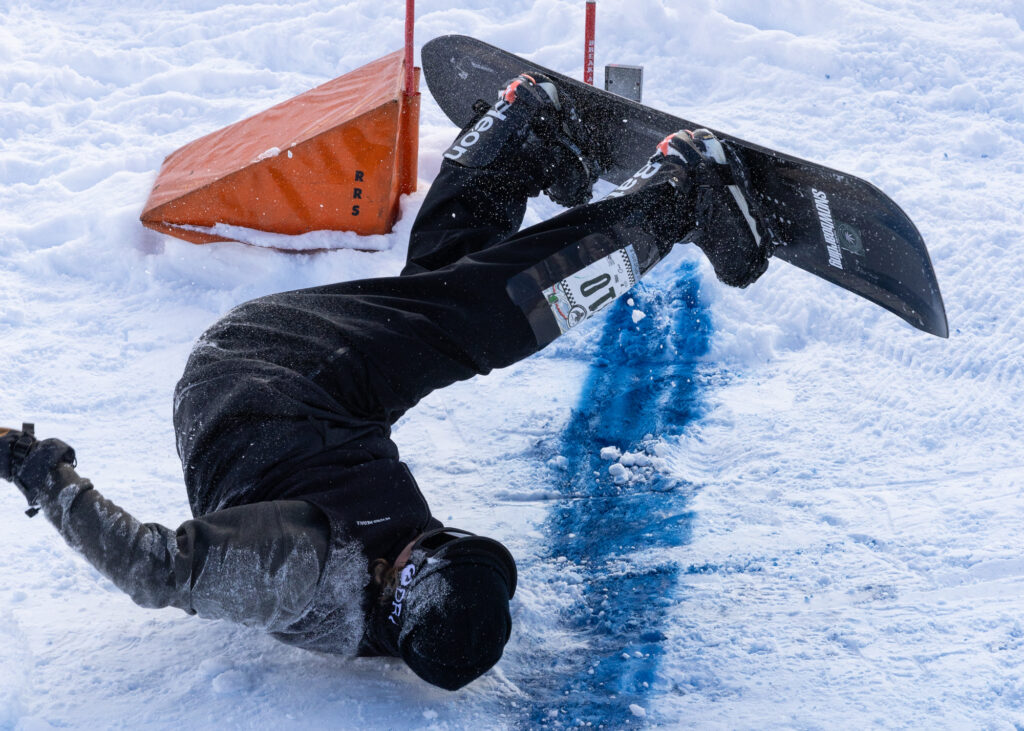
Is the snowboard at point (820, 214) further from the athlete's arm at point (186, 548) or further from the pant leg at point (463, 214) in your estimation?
the athlete's arm at point (186, 548)

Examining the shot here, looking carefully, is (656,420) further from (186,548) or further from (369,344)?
Answer: (186,548)

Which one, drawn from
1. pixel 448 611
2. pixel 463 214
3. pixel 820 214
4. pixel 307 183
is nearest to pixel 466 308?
pixel 463 214

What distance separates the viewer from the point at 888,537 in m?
2.54

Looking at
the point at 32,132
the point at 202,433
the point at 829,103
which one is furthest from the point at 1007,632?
the point at 32,132

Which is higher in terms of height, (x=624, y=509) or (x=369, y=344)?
(x=369, y=344)

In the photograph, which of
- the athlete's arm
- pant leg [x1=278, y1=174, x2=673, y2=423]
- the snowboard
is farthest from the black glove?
the snowboard

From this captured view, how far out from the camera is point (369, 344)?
2.25 meters

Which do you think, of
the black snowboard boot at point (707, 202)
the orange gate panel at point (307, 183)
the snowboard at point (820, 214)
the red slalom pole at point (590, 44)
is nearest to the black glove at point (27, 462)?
the black snowboard boot at point (707, 202)

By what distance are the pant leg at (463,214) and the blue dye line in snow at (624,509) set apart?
2.52 feet

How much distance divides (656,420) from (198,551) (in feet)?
5.77

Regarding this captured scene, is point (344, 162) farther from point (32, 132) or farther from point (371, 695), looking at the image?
point (371, 695)

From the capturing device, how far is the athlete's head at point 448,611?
6.35ft

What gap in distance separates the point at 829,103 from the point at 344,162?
2543mm

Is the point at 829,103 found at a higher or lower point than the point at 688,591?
higher
